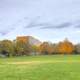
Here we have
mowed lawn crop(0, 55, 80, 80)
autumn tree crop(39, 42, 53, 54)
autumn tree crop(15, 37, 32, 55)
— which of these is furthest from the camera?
autumn tree crop(39, 42, 53, 54)

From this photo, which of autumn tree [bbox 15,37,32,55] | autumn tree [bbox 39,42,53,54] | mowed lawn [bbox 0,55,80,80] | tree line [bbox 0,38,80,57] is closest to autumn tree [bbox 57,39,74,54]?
tree line [bbox 0,38,80,57]

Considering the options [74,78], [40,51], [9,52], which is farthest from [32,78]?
[40,51]

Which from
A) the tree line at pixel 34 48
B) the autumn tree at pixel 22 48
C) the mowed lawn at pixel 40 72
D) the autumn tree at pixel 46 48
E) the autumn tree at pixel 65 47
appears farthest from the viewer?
the autumn tree at pixel 46 48

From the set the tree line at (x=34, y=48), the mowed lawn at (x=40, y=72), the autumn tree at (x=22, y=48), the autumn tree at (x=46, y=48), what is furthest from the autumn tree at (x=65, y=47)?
the mowed lawn at (x=40, y=72)

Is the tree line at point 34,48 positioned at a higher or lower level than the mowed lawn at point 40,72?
higher

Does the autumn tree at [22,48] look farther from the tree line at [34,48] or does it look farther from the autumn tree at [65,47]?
the autumn tree at [65,47]

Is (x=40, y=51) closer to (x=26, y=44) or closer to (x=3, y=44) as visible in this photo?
(x=26, y=44)

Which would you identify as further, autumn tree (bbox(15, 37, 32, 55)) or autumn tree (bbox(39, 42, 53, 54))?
autumn tree (bbox(39, 42, 53, 54))

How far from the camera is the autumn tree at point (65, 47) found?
121 meters

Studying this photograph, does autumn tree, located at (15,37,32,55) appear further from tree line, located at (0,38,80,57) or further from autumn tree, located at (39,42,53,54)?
autumn tree, located at (39,42,53,54)

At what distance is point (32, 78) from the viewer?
58.7ft

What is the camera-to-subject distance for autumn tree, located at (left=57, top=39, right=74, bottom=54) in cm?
12119

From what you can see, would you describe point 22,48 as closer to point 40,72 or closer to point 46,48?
point 46,48

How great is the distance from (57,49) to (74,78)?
10749 cm
